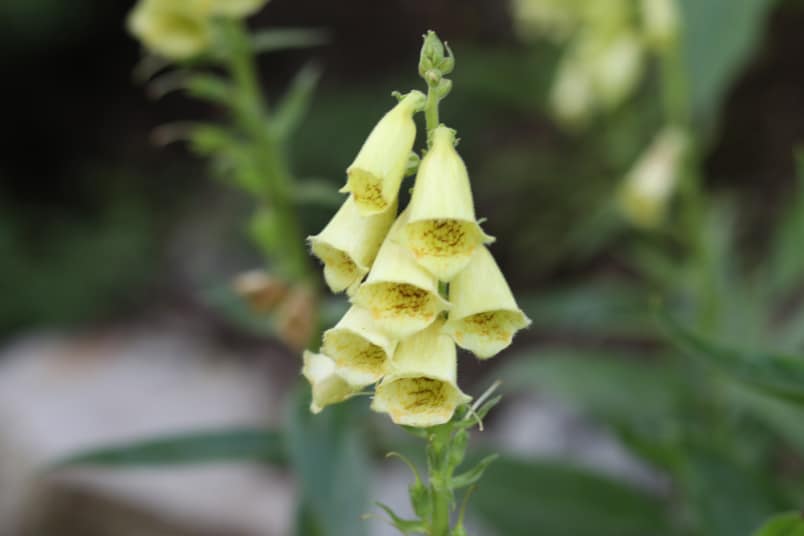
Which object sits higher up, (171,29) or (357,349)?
(171,29)

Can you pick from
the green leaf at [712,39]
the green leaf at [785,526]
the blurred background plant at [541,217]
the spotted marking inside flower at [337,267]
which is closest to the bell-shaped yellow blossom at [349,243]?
the spotted marking inside flower at [337,267]

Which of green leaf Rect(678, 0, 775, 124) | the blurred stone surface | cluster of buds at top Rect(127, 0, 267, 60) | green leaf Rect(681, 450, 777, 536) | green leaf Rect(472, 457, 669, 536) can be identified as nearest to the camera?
green leaf Rect(681, 450, 777, 536)

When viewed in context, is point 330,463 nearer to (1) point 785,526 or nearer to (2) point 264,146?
(2) point 264,146

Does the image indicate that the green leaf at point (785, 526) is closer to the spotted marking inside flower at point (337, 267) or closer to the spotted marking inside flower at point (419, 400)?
the spotted marking inside flower at point (419, 400)

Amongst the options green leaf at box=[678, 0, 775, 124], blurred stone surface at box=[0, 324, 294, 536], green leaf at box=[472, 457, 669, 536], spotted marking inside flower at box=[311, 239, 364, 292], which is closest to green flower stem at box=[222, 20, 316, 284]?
green leaf at box=[472, 457, 669, 536]

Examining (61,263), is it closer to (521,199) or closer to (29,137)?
(29,137)

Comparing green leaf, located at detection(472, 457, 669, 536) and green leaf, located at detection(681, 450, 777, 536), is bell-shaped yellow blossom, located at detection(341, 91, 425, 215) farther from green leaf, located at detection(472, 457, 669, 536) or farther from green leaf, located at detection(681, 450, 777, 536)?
green leaf, located at detection(472, 457, 669, 536)

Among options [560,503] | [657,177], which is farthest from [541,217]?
[560,503]

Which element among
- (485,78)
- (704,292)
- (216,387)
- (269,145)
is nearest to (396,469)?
(216,387)
